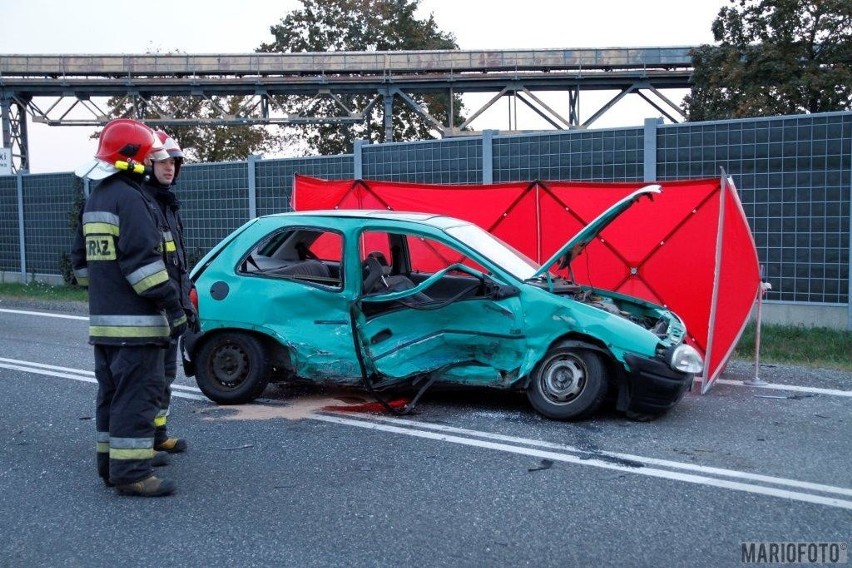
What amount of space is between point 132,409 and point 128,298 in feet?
2.03

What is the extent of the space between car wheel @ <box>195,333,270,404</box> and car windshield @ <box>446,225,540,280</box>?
1.85 meters

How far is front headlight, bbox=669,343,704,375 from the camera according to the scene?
6.23m

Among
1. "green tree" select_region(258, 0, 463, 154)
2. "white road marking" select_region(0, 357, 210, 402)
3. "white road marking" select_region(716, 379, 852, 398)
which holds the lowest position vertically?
"white road marking" select_region(716, 379, 852, 398)

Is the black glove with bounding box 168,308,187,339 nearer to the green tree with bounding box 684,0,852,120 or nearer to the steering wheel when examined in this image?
the steering wheel

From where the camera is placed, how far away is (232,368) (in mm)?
7203

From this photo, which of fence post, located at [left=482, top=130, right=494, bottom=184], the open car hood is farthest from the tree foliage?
the open car hood

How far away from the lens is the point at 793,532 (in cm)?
432

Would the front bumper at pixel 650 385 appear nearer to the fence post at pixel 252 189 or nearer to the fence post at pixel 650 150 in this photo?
the fence post at pixel 650 150

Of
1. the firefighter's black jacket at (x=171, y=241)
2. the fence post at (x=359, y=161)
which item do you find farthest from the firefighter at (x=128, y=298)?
the fence post at (x=359, y=161)

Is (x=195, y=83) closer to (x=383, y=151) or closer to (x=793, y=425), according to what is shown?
(x=383, y=151)

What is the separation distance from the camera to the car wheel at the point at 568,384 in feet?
20.8

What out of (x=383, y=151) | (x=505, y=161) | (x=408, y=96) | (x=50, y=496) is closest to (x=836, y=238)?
(x=505, y=161)

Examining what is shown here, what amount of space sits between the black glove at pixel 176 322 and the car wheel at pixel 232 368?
2066 mm

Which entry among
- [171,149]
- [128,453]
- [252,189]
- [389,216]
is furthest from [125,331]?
[252,189]
